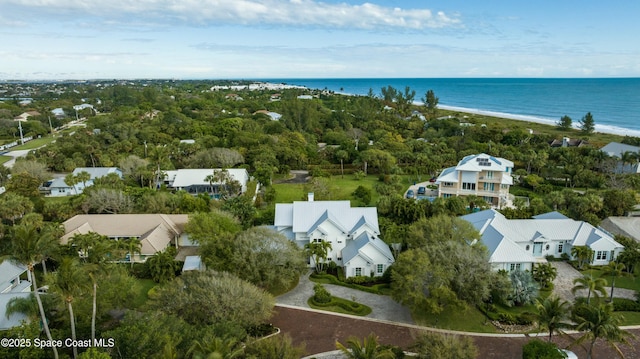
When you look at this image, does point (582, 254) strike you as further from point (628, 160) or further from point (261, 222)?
point (628, 160)

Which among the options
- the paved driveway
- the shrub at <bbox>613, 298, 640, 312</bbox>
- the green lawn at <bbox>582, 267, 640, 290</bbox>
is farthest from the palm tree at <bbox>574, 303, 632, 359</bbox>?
the green lawn at <bbox>582, 267, 640, 290</bbox>

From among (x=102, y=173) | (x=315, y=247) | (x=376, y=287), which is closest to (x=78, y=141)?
(x=102, y=173)

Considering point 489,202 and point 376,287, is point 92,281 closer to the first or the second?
point 376,287

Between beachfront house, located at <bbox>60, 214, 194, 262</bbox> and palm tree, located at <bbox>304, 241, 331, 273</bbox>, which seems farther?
beachfront house, located at <bbox>60, 214, 194, 262</bbox>

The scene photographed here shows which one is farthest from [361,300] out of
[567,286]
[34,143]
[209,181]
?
[34,143]

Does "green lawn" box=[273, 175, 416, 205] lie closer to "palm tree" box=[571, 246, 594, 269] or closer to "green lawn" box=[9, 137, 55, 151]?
"palm tree" box=[571, 246, 594, 269]
